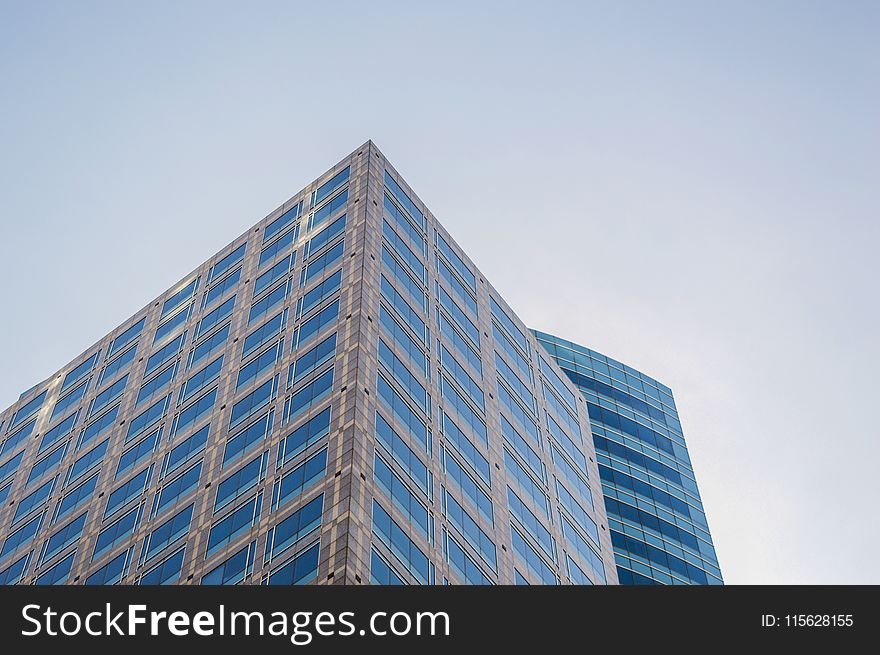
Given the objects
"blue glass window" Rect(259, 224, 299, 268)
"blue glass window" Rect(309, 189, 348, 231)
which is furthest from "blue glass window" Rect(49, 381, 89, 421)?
"blue glass window" Rect(309, 189, 348, 231)

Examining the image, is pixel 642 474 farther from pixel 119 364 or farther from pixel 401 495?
pixel 401 495

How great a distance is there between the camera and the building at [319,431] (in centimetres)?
6394

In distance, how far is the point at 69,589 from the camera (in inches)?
1366

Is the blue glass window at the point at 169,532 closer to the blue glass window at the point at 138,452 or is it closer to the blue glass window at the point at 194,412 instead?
the blue glass window at the point at 194,412

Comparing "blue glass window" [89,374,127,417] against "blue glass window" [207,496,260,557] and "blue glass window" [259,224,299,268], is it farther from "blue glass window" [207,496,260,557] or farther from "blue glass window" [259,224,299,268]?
"blue glass window" [207,496,260,557]

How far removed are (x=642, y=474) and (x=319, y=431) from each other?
2139 inches

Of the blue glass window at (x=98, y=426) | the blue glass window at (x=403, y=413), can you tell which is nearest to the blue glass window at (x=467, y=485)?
the blue glass window at (x=403, y=413)

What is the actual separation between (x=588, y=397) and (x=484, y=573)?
170 ft

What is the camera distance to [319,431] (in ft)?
217

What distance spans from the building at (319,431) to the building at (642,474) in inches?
364

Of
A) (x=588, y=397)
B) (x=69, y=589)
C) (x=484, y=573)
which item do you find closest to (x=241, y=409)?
(x=484, y=573)

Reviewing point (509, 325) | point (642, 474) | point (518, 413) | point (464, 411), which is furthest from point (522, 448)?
point (642, 474)

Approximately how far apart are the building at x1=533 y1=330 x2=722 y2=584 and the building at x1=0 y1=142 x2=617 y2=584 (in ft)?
30.4

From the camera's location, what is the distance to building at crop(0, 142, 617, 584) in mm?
63938
